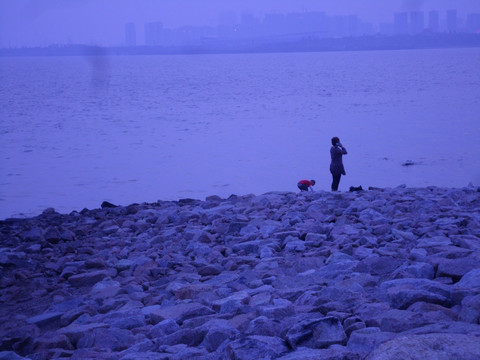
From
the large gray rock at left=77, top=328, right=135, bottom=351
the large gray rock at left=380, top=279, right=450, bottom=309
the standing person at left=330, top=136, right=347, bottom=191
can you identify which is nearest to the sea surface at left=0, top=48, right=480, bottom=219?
the standing person at left=330, top=136, right=347, bottom=191

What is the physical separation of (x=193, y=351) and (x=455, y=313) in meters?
1.61

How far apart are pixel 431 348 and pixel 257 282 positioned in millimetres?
2758

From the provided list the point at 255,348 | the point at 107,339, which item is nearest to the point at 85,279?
the point at 107,339

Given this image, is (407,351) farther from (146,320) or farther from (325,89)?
(325,89)

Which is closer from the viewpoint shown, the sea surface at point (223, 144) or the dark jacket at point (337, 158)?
the dark jacket at point (337, 158)

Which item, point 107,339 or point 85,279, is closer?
point 107,339

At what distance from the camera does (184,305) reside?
5367 millimetres

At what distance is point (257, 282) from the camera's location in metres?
5.95

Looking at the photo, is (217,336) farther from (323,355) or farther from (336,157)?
(336,157)

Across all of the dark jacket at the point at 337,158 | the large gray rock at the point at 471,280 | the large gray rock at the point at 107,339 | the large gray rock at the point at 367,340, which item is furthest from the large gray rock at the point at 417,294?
the dark jacket at the point at 337,158

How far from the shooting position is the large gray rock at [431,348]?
3242 millimetres

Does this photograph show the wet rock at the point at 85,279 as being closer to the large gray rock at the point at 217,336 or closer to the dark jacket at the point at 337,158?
the large gray rock at the point at 217,336

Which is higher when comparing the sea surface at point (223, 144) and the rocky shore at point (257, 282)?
the rocky shore at point (257, 282)

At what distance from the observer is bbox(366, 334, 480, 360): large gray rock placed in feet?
10.6
